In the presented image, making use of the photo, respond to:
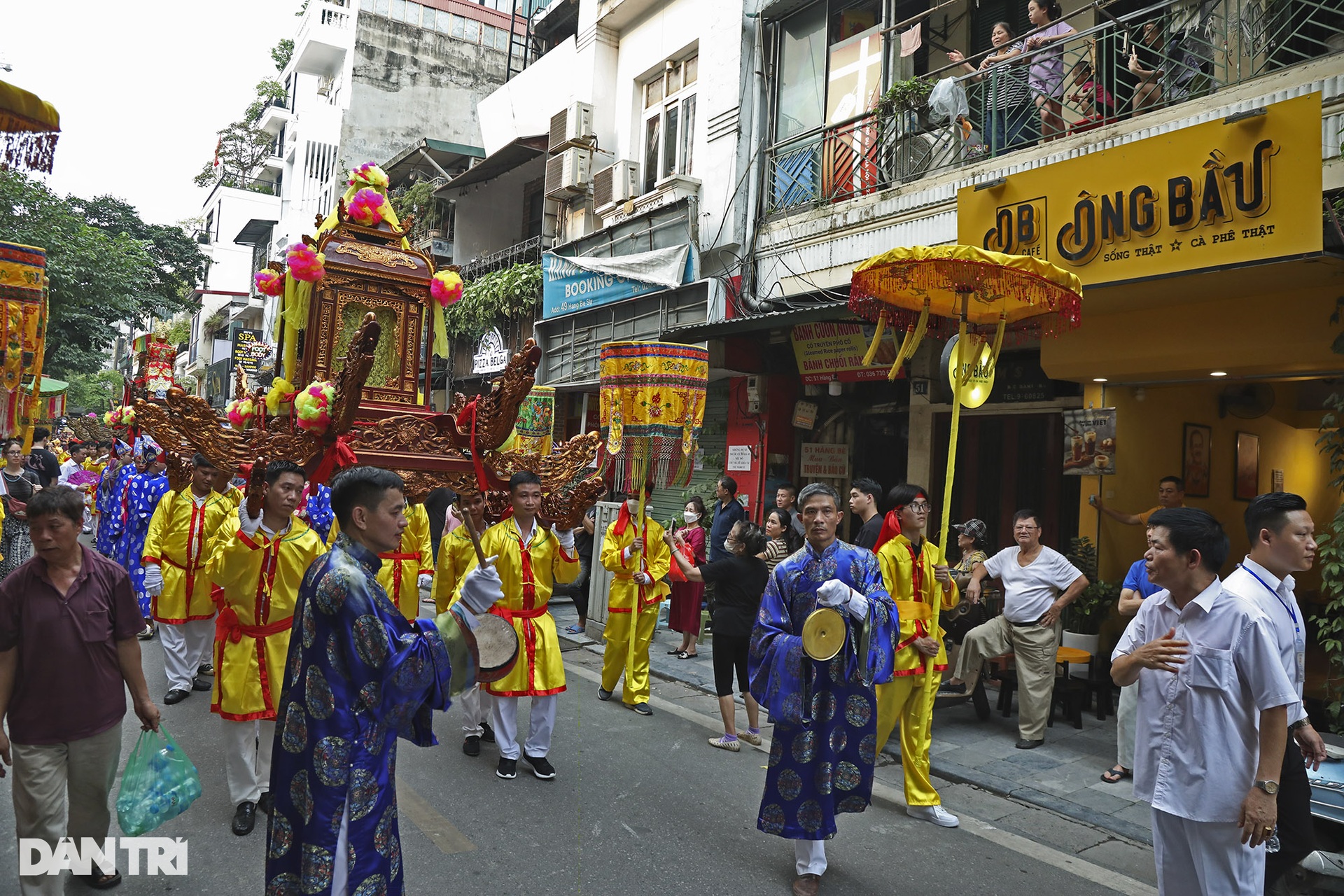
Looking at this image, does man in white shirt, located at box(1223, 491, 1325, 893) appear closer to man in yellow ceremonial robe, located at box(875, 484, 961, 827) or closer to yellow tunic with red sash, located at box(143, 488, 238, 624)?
man in yellow ceremonial robe, located at box(875, 484, 961, 827)

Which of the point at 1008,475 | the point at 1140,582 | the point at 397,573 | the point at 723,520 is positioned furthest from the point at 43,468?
the point at 1008,475

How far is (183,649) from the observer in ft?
23.4

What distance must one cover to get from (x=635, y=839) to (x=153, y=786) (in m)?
2.28

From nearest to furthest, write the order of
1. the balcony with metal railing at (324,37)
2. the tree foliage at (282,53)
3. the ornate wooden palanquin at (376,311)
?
the ornate wooden palanquin at (376,311), the balcony with metal railing at (324,37), the tree foliage at (282,53)

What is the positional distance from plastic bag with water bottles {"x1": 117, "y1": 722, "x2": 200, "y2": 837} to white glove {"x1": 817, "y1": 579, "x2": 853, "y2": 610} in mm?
2794

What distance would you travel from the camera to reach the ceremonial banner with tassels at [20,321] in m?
8.05

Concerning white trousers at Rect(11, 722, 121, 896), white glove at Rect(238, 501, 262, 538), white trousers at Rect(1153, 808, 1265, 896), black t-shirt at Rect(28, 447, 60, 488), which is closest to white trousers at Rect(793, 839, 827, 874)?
white trousers at Rect(1153, 808, 1265, 896)

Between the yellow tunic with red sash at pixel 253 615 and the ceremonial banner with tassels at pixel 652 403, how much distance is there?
3.15 metres

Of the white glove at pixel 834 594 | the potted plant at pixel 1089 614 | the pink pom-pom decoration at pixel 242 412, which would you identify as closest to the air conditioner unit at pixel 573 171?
the pink pom-pom decoration at pixel 242 412

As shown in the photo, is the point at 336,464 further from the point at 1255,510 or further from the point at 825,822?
the point at 1255,510

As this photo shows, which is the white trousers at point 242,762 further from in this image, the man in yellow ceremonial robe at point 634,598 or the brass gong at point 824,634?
the man in yellow ceremonial robe at point 634,598

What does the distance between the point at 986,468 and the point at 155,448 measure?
9.56 metres

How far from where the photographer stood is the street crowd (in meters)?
2.90

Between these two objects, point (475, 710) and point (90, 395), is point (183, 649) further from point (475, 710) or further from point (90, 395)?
point (90, 395)
